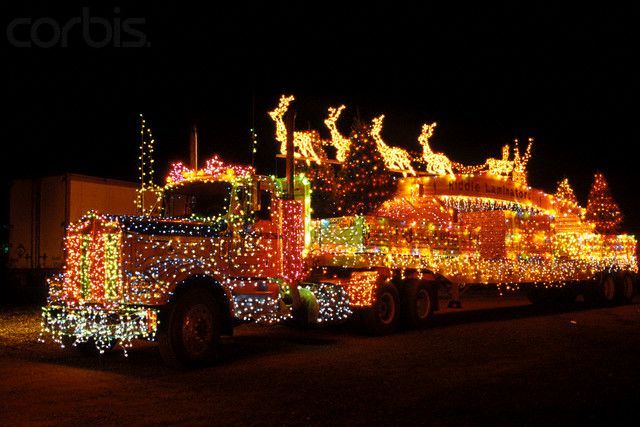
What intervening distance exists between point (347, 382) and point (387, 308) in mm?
5328

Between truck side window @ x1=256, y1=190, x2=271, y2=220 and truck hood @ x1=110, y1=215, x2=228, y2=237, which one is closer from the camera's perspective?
truck hood @ x1=110, y1=215, x2=228, y2=237

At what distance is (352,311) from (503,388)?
5.17 meters

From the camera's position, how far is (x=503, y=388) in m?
8.00

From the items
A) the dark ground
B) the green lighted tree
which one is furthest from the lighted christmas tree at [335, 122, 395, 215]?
the dark ground

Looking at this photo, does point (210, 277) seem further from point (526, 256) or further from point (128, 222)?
point (526, 256)

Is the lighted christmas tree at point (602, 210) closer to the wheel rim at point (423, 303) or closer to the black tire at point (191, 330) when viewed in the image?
the wheel rim at point (423, 303)

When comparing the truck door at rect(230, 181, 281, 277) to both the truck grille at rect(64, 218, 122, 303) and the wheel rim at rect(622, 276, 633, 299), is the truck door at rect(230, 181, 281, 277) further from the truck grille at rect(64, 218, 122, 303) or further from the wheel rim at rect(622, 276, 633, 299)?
the wheel rim at rect(622, 276, 633, 299)

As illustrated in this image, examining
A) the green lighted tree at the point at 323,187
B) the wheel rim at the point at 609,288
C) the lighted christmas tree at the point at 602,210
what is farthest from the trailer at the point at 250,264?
the lighted christmas tree at the point at 602,210

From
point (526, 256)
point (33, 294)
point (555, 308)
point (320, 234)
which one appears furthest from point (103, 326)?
point (33, 294)

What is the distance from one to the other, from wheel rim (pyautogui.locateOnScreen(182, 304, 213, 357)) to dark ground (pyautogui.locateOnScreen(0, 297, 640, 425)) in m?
0.35

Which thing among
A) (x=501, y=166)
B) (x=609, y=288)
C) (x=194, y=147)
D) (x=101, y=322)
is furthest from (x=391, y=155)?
(x=101, y=322)

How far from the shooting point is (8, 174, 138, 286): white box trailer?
2015cm

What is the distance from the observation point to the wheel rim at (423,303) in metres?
14.6

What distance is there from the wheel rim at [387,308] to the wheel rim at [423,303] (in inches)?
42.2
